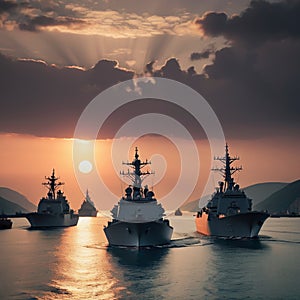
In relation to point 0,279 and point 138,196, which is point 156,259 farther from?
point 0,279

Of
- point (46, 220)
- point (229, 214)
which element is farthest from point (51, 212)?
point (229, 214)

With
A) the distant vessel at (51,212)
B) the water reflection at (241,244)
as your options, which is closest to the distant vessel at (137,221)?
the water reflection at (241,244)

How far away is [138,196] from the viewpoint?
185ft

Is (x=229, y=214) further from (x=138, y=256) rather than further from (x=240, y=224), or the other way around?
(x=138, y=256)

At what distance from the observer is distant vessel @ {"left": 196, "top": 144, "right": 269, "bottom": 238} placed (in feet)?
219

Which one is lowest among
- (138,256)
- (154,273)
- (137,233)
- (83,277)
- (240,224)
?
(83,277)

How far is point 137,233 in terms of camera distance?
5116 centimetres

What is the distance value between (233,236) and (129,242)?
24.0 metres

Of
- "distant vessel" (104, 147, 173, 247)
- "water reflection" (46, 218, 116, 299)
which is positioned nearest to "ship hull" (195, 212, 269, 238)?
"distant vessel" (104, 147, 173, 247)

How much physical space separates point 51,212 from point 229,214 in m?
59.9

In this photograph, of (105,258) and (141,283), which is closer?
(141,283)

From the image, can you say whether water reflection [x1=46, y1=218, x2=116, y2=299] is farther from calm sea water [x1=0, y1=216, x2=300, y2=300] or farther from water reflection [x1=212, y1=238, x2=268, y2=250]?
water reflection [x1=212, y1=238, x2=268, y2=250]

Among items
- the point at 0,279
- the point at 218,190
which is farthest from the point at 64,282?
the point at 218,190

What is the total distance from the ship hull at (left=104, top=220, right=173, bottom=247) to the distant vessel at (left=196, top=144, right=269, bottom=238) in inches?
662
